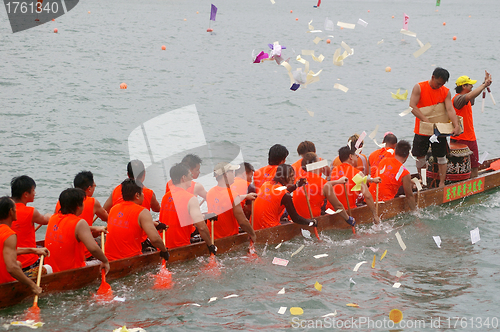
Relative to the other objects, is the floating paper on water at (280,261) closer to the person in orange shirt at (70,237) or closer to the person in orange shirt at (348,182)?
the person in orange shirt at (348,182)

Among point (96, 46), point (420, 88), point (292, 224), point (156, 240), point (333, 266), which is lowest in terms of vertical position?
point (333, 266)

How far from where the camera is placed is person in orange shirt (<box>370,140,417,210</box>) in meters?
9.98

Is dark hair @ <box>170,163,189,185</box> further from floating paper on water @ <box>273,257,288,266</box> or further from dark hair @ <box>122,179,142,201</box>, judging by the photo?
floating paper on water @ <box>273,257,288,266</box>

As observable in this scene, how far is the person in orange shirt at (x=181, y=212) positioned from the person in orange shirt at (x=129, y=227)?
1.77 ft

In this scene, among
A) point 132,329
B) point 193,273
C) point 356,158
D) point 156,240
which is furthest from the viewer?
point 356,158

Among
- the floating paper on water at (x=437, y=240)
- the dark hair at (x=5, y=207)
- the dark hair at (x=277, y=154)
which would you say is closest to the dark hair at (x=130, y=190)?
the dark hair at (x=5, y=207)

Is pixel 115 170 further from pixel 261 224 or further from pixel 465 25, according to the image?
pixel 465 25

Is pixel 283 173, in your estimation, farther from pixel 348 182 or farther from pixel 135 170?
pixel 135 170

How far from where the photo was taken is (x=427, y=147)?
11.1 metres

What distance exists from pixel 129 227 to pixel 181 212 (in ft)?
2.77

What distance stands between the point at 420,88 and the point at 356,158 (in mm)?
1814

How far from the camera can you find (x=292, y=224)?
30.2 ft

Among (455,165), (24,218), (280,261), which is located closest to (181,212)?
(280,261)

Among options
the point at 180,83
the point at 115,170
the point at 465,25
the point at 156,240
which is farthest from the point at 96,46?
the point at 465,25
